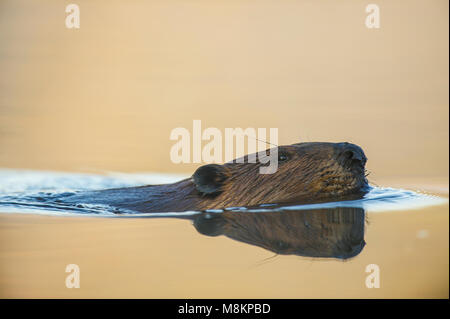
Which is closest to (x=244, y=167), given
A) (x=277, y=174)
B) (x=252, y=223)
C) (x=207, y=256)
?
(x=277, y=174)

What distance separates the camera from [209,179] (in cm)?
579

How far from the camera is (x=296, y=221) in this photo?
16.1 ft

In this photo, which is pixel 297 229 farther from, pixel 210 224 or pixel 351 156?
pixel 351 156

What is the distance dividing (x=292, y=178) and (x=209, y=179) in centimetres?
75

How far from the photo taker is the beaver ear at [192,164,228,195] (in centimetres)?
578

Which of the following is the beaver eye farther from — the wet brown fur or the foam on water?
the foam on water

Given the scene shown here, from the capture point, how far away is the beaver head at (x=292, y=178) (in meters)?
5.48

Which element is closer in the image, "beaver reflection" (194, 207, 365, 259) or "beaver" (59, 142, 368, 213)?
"beaver reflection" (194, 207, 365, 259)
